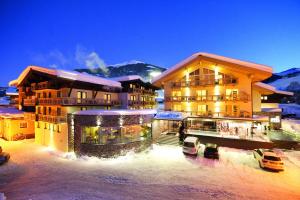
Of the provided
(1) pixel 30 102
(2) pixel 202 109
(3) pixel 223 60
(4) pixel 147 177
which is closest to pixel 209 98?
Answer: (2) pixel 202 109

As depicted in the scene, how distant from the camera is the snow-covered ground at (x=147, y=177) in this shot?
37.4ft

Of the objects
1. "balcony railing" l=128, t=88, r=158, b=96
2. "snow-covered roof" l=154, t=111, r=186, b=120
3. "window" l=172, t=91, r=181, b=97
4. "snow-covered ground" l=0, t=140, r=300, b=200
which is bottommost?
"snow-covered ground" l=0, t=140, r=300, b=200

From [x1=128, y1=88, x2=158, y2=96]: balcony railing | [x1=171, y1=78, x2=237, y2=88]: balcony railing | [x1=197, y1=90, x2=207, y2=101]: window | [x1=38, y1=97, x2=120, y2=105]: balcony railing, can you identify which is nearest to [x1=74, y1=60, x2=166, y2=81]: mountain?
[x1=128, y1=88, x2=158, y2=96]: balcony railing

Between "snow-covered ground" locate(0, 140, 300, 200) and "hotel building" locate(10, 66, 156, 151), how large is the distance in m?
4.14

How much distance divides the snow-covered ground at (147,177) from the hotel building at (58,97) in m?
4.14

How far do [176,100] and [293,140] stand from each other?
1702cm

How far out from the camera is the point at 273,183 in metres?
13.1

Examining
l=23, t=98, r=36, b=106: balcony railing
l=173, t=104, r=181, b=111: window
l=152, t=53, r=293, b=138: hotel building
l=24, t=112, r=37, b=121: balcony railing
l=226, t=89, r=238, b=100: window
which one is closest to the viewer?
l=152, t=53, r=293, b=138: hotel building

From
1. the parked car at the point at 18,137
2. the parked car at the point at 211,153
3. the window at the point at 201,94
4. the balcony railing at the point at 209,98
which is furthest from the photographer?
the parked car at the point at 18,137

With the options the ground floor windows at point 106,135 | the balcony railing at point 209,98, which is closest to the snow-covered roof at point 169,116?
the balcony railing at point 209,98

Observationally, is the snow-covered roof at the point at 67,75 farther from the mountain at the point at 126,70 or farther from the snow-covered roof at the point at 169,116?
the mountain at the point at 126,70

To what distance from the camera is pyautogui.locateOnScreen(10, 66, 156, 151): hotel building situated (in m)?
21.9

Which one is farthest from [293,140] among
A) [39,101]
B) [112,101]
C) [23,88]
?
[23,88]

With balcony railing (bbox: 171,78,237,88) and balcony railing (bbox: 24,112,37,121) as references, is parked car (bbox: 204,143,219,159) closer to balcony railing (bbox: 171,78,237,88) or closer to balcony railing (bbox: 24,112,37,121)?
balcony railing (bbox: 171,78,237,88)
